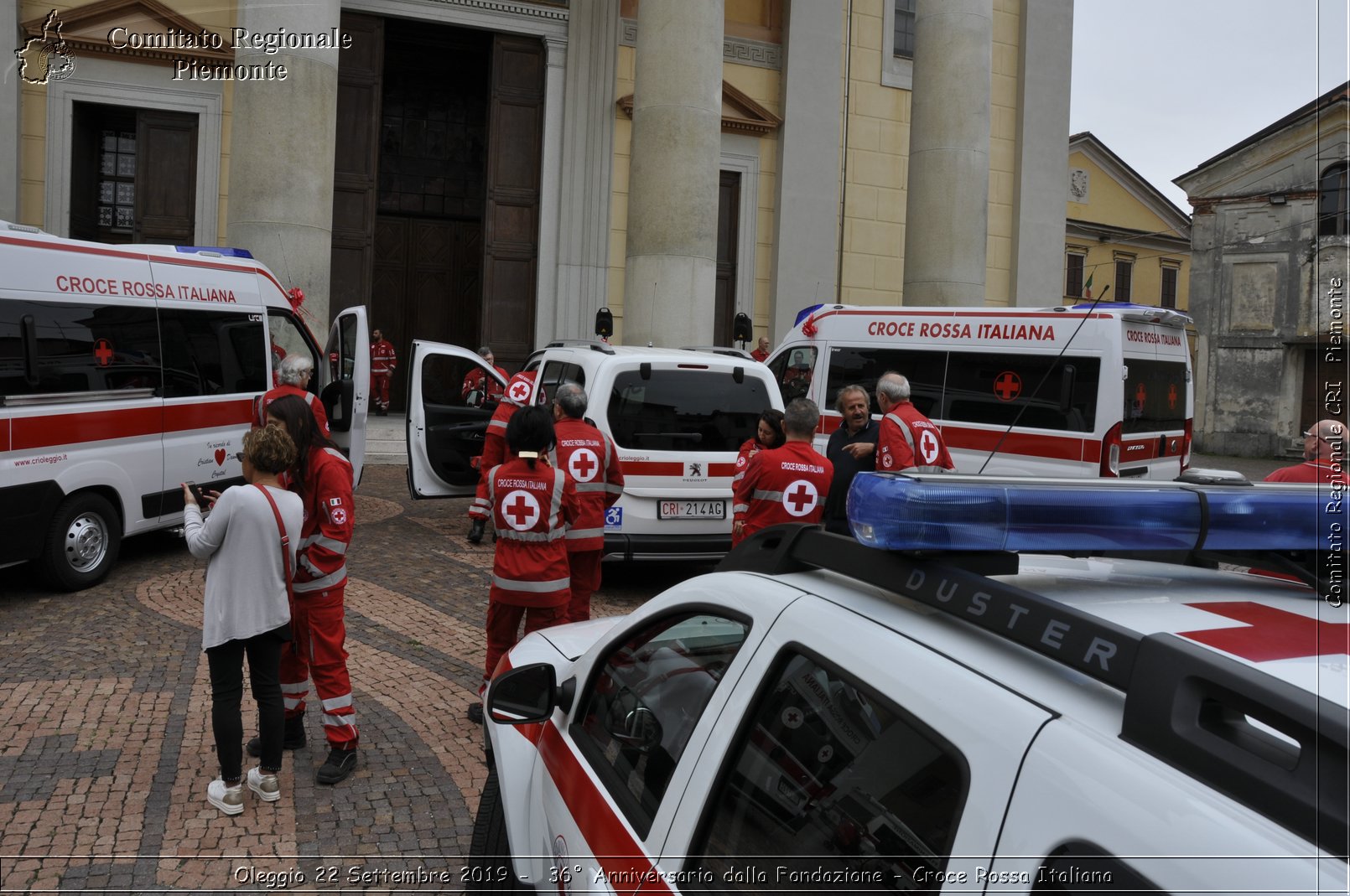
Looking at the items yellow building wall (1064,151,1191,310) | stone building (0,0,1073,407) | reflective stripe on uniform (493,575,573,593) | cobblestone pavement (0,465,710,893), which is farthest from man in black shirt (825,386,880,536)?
yellow building wall (1064,151,1191,310)

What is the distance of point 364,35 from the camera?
19453 mm

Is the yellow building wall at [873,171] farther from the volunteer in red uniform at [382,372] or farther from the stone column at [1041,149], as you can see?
the volunteer in red uniform at [382,372]

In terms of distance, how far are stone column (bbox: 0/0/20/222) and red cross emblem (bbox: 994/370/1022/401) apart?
1454cm

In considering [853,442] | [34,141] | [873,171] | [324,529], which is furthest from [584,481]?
[873,171]

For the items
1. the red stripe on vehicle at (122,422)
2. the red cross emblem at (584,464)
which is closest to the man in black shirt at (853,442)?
the red cross emblem at (584,464)

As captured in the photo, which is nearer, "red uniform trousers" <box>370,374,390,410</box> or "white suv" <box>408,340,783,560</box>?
"white suv" <box>408,340,783,560</box>

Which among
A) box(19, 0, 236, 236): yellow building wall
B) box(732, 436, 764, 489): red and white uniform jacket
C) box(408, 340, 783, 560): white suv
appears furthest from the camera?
box(19, 0, 236, 236): yellow building wall

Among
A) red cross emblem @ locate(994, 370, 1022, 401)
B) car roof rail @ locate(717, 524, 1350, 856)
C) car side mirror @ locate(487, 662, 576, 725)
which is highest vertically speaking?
red cross emblem @ locate(994, 370, 1022, 401)

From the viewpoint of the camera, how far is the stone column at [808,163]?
822 inches

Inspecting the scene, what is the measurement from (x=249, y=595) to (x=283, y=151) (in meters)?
11.2

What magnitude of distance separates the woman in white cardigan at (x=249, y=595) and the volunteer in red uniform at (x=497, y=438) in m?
2.33

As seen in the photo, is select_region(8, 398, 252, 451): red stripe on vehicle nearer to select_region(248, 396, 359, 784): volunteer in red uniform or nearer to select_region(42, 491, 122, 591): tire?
select_region(42, 491, 122, 591): tire

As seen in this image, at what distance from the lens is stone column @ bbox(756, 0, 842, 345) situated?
2088 centimetres

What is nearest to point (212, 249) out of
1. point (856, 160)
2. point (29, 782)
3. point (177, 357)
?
point (177, 357)
